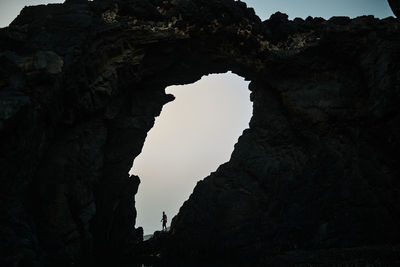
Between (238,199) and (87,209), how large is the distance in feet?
52.3

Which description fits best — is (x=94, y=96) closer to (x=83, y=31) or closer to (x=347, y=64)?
(x=83, y=31)

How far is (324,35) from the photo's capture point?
3134cm

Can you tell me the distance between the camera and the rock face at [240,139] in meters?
23.0

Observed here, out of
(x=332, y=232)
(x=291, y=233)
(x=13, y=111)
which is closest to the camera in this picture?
(x=13, y=111)

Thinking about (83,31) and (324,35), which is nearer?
(83,31)

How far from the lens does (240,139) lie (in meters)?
36.7

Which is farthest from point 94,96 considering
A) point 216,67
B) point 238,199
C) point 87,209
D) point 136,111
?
point 238,199

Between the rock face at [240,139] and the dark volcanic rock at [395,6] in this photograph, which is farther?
the dark volcanic rock at [395,6]

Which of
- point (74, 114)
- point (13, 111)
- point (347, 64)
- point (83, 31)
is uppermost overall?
point (83, 31)

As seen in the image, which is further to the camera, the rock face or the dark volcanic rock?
the dark volcanic rock

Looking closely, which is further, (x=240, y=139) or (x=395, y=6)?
(x=240, y=139)

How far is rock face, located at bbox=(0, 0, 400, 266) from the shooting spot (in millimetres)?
23000

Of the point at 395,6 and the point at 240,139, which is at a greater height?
the point at 395,6

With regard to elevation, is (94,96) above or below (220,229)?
above
